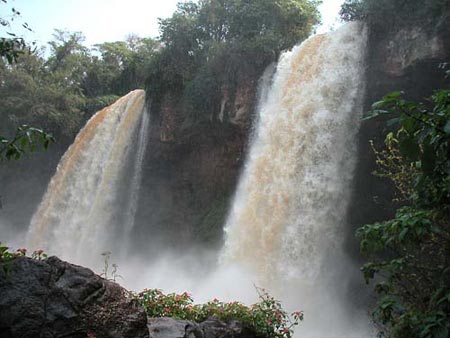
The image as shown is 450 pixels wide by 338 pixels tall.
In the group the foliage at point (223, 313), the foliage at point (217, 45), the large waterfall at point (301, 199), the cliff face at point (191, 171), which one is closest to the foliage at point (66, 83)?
the foliage at point (217, 45)

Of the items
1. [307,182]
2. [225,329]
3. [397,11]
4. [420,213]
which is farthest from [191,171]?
[420,213]

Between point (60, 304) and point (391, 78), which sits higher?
point (391, 78)

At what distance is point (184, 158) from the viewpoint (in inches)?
619

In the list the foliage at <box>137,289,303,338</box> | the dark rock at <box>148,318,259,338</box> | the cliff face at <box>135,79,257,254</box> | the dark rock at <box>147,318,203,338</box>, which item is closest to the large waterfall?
the cliff face at <box>135,79,257,254</box>

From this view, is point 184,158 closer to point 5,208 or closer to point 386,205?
point 386,205

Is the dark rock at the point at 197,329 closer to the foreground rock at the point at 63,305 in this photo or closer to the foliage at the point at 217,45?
the foreground rock at the point at 63,305

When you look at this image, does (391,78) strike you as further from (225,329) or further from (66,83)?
(66,83)

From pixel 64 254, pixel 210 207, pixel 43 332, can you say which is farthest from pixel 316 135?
pixel 64 254

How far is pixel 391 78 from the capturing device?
1111 centimetres

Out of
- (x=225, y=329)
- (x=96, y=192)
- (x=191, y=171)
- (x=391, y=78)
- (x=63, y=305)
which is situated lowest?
(x=63, y=305)

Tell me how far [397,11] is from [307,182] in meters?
4.78

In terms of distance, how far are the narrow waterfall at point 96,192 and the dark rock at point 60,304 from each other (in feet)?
34.4

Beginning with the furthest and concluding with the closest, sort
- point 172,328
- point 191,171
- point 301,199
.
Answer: point 191,171
point 301,199
point 172,328

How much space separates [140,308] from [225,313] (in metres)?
1.34
